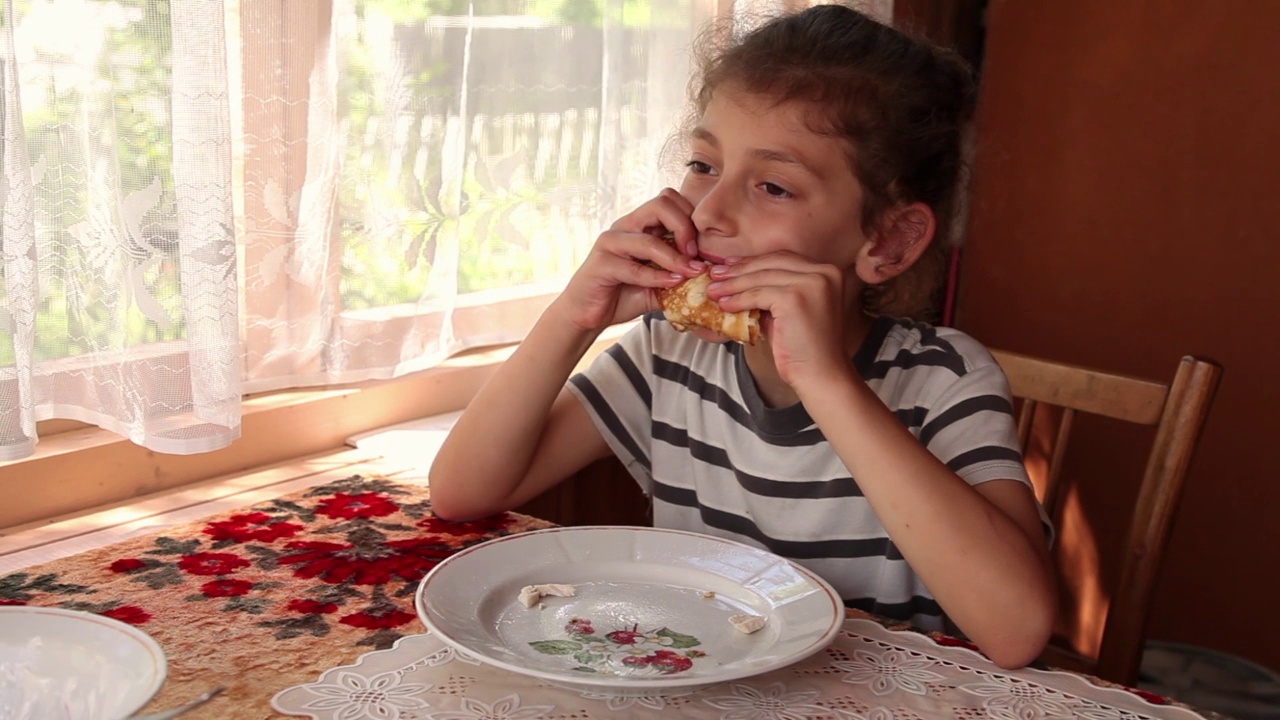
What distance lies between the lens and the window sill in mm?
1326

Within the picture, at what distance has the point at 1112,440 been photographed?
238 cm

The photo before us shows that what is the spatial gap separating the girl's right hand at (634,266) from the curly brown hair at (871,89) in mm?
170

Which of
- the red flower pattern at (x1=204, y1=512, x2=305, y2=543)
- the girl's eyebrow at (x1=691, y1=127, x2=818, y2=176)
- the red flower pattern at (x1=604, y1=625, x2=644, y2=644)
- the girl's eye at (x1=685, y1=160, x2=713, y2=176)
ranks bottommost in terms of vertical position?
the red flower pattern at (x1=204, y1=512, x2=305, y2=543)

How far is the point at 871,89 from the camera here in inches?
49.3

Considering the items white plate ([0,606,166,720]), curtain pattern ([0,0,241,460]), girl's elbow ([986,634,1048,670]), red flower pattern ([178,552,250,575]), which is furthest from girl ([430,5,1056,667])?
white plate ([0,606,166,720])

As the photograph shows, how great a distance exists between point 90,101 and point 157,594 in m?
0.55

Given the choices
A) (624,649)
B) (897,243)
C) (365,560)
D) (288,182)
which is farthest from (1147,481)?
(288,182)

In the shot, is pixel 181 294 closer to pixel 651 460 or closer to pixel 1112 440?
pixel 651 460

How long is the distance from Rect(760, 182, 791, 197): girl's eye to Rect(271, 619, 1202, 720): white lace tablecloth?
487 millimetres

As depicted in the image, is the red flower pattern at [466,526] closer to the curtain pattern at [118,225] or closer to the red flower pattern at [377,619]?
the red flower pattern at [377,619]

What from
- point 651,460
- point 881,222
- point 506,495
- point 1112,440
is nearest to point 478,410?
point 506,495

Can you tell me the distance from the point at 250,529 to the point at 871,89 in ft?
2.53

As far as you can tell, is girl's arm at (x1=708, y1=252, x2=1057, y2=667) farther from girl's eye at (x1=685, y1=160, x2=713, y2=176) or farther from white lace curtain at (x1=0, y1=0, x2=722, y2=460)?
white lace curtain at (x1=0, y1=0, x2=722, y2=460)

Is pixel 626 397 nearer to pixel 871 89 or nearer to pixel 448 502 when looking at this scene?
pixel 448 502
